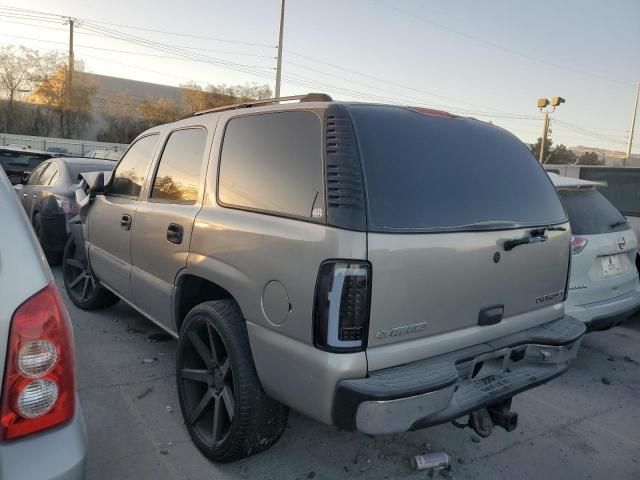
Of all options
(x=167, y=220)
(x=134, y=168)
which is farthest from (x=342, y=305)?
(x=134, y=168)

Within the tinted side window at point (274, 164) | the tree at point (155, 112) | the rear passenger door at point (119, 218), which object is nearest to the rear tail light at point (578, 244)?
the tinted side window at point (274, 164)

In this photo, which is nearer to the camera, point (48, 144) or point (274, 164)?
point (274, 164)

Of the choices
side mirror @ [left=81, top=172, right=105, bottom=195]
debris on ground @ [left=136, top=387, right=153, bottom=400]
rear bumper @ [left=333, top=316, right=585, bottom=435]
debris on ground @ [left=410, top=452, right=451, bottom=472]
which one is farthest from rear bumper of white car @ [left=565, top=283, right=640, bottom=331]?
side mirror @ [left=81, top=172, right=105, bottom=195]

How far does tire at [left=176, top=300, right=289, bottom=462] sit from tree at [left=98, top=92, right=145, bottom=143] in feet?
180

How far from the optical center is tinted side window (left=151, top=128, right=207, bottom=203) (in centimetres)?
319

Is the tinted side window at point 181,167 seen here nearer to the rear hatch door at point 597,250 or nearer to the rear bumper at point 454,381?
the rear bumper at point 454,381

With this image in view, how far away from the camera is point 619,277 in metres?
4.54

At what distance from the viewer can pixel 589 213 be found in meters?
4.52

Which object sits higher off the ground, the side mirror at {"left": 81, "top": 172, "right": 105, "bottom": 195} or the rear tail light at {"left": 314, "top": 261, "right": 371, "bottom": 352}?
the side mirror at {"left": 81, "top": 172, "right": 105, "bottom": 195}

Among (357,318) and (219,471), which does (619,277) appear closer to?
(357,318)

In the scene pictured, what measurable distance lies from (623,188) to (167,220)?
5.97m

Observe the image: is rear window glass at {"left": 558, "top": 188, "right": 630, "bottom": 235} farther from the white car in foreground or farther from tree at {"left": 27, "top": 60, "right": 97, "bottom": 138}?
tree at {"left": 27, "top": 60, "right": 97, "bottom": 138}

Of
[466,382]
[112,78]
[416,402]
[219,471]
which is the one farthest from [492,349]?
[112,78]

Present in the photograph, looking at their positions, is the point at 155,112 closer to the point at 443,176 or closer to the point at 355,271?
the point at 443,176
